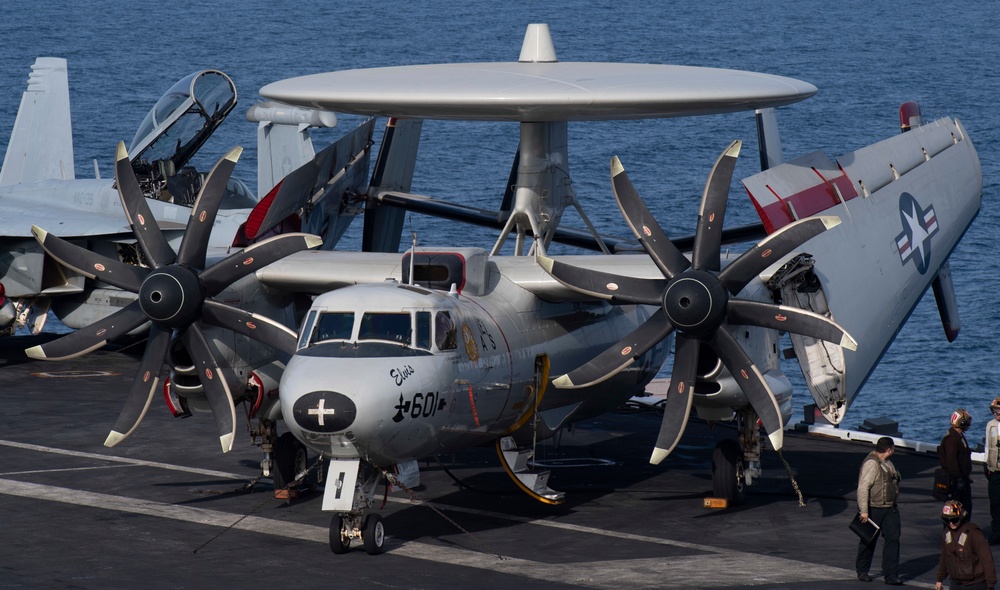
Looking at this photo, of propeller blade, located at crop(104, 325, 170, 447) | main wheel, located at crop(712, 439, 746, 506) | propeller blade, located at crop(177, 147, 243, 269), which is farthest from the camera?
main wheel, located at crop(712, 439, 746, 506)

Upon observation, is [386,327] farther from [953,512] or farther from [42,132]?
[42,132]

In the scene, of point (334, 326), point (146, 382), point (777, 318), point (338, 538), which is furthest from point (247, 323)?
point (777, 318)

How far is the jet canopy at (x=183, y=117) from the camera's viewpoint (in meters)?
34.8

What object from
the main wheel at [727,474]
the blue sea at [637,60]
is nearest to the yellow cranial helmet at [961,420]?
the main wheel at [727,474]

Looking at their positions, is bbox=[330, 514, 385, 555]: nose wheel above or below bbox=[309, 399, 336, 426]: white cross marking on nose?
below

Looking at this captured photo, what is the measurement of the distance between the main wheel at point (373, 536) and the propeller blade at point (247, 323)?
411 centimetres

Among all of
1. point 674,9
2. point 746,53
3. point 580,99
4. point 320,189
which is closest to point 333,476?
point 580,99

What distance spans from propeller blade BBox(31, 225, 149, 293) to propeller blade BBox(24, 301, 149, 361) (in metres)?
0.41

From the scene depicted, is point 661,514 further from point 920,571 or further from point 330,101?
point 330,101

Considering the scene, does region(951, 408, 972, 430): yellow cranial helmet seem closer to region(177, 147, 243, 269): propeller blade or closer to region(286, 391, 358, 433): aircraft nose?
region(286, 391, 358, 433): aircraft nose

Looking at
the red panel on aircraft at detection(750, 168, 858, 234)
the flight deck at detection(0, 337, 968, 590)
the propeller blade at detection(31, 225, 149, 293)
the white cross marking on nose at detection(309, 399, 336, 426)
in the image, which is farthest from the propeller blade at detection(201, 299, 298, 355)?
the red panel on aircraft at detection(750, 168, 858, 234)

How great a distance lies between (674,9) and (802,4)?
13.6 meters

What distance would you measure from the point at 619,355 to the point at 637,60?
2874 inches

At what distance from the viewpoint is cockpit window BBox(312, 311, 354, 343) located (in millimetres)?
18703
